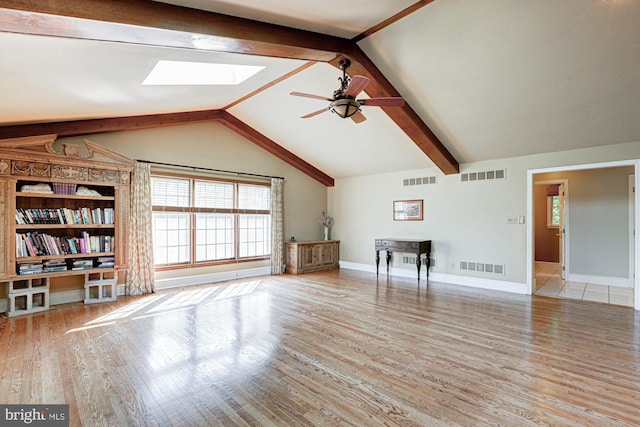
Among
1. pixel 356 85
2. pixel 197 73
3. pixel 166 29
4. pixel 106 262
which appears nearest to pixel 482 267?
pixel 356 85

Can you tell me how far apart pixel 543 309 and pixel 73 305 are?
7242mm

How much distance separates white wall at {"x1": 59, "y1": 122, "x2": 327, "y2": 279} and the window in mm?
318

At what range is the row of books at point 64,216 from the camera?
4.36m

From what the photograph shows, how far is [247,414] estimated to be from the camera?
7.04 ft

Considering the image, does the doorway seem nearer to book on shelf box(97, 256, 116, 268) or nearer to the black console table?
the black console table

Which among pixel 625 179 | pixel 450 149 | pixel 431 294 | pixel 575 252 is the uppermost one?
pixel 450 149

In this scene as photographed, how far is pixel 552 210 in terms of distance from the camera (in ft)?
30.0

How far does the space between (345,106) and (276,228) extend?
14.7 feet

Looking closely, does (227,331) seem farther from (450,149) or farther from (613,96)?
(613,96)

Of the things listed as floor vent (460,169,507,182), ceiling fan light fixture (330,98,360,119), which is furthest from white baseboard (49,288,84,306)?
floor vent (460,169,507,182)

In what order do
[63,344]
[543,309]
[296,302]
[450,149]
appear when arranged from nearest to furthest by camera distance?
[63,344] → [543,309] → [296,302] → [450,149]

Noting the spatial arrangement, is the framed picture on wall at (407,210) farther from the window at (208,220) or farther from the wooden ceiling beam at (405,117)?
the window at (208,220)

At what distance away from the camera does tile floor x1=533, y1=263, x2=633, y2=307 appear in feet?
17.1

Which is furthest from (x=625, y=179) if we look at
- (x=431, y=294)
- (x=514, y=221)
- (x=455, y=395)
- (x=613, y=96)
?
(x=455, y=395)
